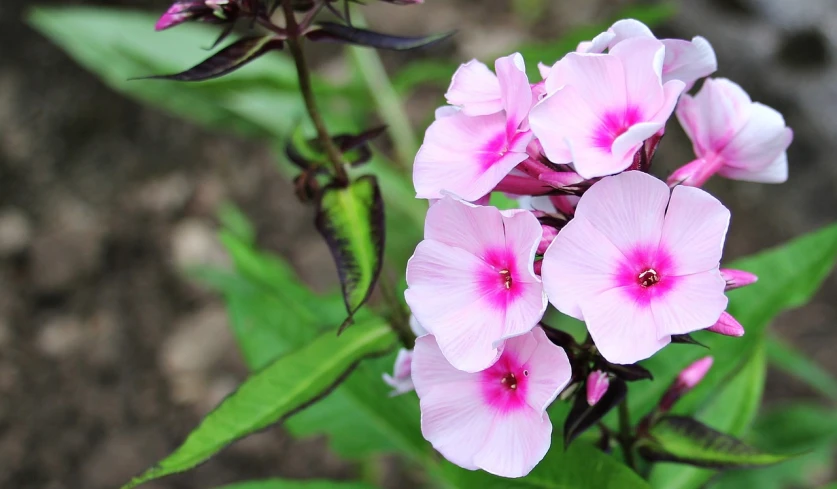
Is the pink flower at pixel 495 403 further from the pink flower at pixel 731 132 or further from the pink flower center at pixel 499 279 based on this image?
the pink flower at pixel 731 132

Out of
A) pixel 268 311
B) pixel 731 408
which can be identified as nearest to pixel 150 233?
pixel 268 311

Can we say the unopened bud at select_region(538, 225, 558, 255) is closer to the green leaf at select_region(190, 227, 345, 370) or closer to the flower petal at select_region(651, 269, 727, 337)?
the flower petal at select_region(651, 269, 727, 337)

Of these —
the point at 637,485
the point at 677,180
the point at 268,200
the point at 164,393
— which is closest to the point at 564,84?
the point at 677,180

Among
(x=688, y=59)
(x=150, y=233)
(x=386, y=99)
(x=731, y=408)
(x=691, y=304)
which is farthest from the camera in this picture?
(x=150, y=233)

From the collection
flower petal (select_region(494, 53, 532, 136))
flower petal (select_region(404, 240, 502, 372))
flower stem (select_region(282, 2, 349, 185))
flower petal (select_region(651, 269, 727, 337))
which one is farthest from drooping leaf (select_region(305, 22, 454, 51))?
flower petal (select_region(651, 269, 727, 337))

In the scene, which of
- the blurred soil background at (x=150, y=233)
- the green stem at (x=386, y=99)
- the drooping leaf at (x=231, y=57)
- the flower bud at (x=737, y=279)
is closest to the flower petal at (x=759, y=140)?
the flower bud at (x=737, y=279)

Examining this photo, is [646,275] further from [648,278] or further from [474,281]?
[474,281]
